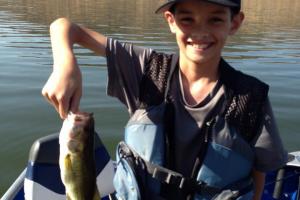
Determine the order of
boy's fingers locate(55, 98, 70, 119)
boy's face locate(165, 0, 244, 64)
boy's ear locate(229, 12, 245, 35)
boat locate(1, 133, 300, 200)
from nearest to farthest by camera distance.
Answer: boy's fingers locate(55, 98, 70, 119)
boy's face locate(165, 0, 244, 64)
boy's ear locate(229, 12, 245, 35)
boat locate(1, 133, 300, 200)

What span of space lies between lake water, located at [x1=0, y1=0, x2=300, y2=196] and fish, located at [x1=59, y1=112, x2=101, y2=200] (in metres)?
3.66

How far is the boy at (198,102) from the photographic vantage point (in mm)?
3205

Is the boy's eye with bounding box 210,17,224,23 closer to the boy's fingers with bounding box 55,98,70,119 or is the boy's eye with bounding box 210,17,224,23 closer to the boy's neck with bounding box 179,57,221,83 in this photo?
the boy's neck with bounding box 179,57,221,83

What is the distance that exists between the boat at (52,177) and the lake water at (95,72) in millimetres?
2184

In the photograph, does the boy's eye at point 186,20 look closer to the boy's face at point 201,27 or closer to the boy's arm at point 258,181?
the boy's face at point 201,27

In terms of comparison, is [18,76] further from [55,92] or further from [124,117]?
[55,92]

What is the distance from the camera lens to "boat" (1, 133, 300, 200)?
375 cm

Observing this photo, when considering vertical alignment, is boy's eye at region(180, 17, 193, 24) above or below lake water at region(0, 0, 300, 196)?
above

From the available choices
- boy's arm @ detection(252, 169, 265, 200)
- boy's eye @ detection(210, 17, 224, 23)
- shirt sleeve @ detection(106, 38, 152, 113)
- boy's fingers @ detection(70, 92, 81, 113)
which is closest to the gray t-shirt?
shirt sleeve @ detection(106, 38, 152, 113)

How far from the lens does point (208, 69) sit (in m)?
3.40

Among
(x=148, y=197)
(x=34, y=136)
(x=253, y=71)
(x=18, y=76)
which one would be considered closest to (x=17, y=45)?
(x=18, y=76)

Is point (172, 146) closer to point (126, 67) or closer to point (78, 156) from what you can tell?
point (126, 67)

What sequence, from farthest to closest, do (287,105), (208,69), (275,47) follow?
(275,47), (287,105), (208,69)

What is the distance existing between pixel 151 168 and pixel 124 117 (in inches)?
202
